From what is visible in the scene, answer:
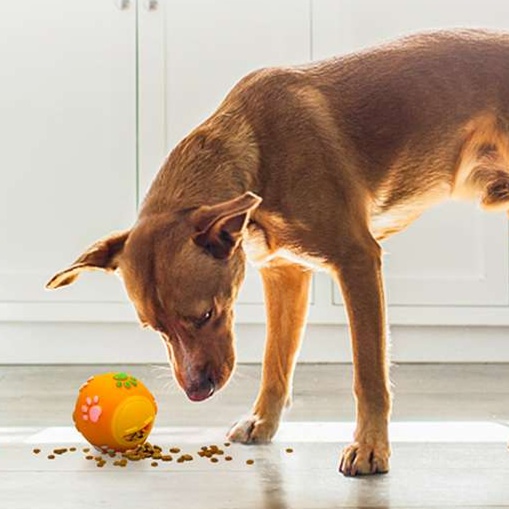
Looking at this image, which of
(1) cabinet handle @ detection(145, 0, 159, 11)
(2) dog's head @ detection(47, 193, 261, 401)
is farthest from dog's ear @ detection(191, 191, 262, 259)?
(1) cabinet handle @ detection(145, 0, 159, 11)

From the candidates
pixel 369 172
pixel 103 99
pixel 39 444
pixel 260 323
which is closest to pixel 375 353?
pixel 369 172

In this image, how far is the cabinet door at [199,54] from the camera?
10.2ft

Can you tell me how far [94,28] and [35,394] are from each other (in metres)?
1.20

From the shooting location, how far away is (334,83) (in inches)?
69.5

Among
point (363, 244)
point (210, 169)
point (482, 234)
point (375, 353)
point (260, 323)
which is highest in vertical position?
Answer: point (210, 169)

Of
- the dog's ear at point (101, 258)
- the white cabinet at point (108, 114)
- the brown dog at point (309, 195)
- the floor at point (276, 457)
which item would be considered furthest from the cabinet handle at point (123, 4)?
the dog's ear at point (101, 258)

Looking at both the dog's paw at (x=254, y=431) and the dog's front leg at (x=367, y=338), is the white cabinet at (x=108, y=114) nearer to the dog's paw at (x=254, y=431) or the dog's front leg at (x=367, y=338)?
the dog's paw at (x=254, y=431)

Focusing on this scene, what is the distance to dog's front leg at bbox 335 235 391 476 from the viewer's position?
1600 mm

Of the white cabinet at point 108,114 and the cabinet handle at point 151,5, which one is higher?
the cabinet handle at point 151,5

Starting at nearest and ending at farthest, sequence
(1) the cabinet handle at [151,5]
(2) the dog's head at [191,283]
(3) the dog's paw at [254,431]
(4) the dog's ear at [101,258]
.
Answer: (2) the dog's head at [191,283]
(4) the dog's ear at [101,258]
(3) the dog's paw at [254,431]
(1) the cabinet handle at [151,5]

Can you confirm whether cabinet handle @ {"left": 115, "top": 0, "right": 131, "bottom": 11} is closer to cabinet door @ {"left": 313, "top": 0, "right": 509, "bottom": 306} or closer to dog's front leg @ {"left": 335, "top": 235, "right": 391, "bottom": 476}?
cabinet door @ {"left": 313, "top": 0, "right": 509, "bottom": 306}

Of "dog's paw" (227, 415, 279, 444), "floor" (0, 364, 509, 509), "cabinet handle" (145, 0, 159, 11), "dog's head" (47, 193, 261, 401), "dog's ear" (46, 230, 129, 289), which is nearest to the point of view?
"floor" (0, 364, 509, 509)

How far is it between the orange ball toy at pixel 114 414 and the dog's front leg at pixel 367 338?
35 centimetres

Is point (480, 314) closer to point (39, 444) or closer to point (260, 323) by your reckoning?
point (260, 323)
